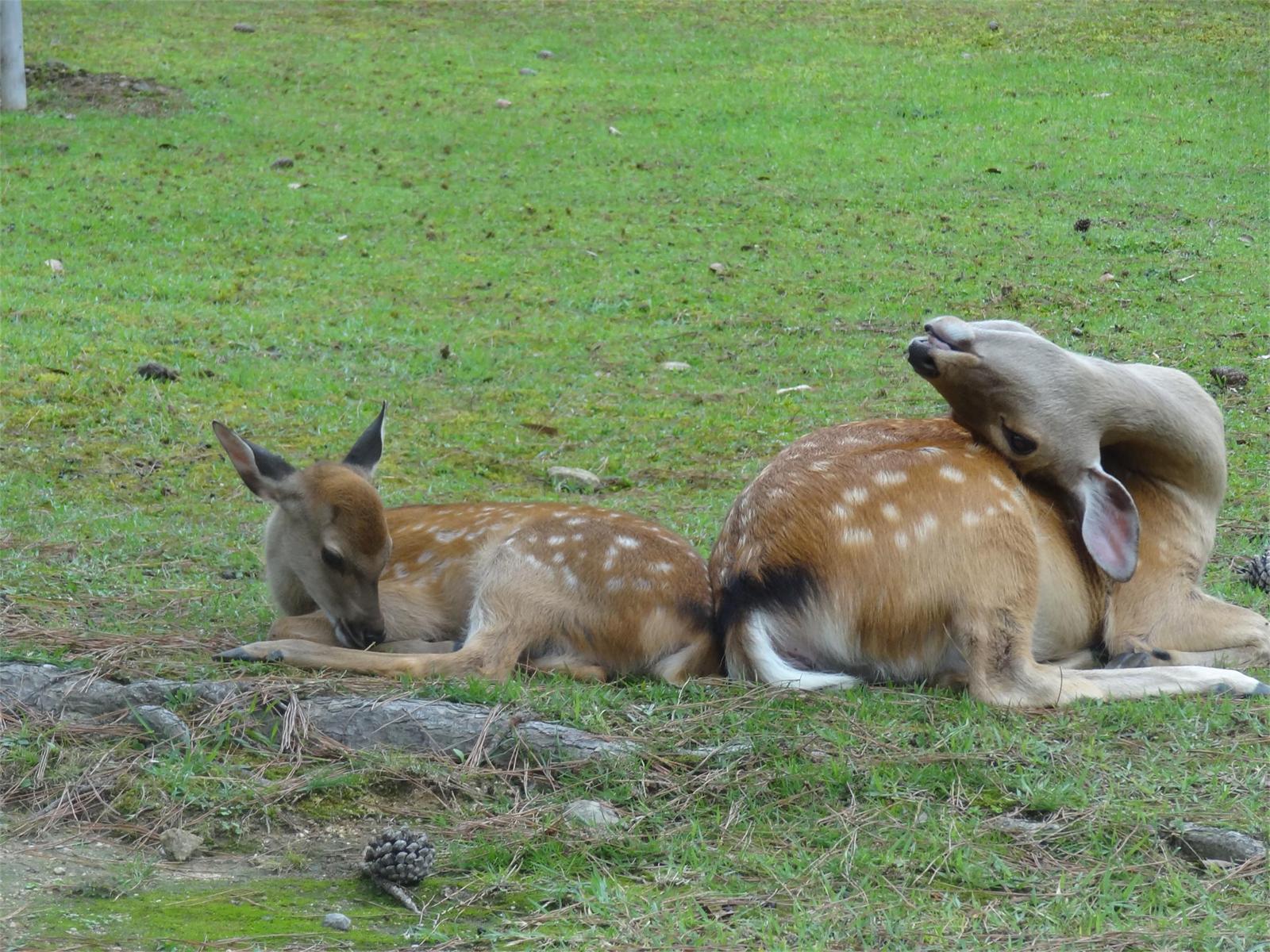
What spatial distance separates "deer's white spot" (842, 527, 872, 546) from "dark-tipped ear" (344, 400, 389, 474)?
83.4 inches

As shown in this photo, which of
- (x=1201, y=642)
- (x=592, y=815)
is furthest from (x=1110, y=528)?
(x=592, y=815)

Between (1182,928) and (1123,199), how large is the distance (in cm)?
1331

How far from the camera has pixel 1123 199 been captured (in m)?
15.4

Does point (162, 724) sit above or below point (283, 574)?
above

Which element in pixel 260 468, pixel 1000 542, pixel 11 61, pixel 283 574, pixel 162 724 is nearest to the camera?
pixel 162 724

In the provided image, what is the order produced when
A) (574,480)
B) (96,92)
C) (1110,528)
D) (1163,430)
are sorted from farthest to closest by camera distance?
(96,92) < (574,480) < (1163,430) < (1110,528)

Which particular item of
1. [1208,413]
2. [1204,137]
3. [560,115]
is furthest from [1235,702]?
[560,115]

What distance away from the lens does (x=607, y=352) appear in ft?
38.9

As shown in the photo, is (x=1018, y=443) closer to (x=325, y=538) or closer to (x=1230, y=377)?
(x=325, y=538)

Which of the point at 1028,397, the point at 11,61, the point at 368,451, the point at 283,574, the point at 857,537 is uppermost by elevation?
the point at 11,61

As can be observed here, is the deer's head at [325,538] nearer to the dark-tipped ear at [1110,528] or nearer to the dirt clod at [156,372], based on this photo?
the dark-tipped ear at [1110,528]

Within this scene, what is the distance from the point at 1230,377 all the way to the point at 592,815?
7557mm

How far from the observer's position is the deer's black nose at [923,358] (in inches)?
204

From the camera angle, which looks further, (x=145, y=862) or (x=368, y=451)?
(x=368, y=451)
